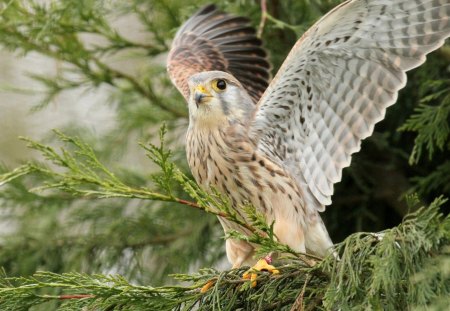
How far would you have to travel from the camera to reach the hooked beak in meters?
4.21

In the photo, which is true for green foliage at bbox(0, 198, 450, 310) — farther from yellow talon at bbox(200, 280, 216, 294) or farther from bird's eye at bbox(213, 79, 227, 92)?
bird's eye at bbox(213, 79, 227, 92)

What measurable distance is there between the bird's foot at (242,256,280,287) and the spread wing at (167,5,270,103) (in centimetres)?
138

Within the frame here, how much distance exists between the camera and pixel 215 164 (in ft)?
13.8

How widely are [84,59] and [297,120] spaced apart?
1.43m

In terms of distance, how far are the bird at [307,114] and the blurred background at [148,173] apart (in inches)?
21.3

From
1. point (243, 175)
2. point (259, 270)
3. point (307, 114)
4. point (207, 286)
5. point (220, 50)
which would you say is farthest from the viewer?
point (220, 50)

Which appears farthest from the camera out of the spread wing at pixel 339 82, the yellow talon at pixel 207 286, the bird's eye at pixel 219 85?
the bird's eye at pixel 219 85

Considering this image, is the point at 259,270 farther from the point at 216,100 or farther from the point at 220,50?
the point at 220,50

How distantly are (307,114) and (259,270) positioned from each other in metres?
0.99

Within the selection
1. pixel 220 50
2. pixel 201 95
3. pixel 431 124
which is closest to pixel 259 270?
pixel 201 95

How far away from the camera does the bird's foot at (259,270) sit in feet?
11.2

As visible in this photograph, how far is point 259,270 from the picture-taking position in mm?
3553

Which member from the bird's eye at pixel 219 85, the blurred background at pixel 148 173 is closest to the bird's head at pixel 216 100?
the bird's eye at pixel 219 85

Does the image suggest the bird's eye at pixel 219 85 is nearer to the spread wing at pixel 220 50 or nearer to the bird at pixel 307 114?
the bird at pixel 307 114
